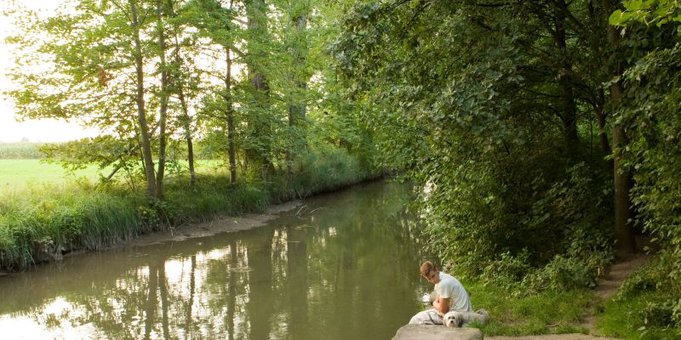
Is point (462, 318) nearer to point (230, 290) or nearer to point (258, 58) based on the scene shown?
point (230, 290)

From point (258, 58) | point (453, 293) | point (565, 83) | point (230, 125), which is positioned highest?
point (258, 58)

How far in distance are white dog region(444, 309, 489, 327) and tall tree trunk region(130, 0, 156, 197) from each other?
561 inches

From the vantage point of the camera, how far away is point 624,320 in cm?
714

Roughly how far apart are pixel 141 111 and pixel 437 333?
15605mm

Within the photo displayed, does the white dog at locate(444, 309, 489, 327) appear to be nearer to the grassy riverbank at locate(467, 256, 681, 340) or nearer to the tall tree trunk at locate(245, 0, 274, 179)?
the grassy riverbank at locate(467, 256, 681, 340)

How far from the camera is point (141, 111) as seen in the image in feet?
62.4

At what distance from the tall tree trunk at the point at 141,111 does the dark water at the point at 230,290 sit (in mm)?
2872

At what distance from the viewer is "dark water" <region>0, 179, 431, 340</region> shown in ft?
32.9

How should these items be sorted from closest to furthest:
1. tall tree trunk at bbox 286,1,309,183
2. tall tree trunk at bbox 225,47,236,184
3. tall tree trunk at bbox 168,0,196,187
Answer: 1. tall tree trunk at bbox 168,0,196,187
2. tall tree trunk at bbox 225,47,236,184
3. tall tree trunk at bbox 286,1,309,183

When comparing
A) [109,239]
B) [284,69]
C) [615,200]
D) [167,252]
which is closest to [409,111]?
[615,200]

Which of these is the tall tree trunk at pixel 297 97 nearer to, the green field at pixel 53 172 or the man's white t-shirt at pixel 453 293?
the green field at pixel 53 172

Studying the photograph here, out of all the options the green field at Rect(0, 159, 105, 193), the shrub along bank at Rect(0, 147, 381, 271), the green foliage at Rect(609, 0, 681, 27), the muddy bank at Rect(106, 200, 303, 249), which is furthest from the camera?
the muddy bank at Rect(106, 200, 303, 249)

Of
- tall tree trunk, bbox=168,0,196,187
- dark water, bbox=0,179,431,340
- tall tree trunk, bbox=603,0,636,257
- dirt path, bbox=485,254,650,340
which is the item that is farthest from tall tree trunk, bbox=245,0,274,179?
dirt path, bbox=485,254,650,340

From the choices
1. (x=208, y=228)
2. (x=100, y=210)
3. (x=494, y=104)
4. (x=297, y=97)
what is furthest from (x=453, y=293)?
(x=297, y=97)
